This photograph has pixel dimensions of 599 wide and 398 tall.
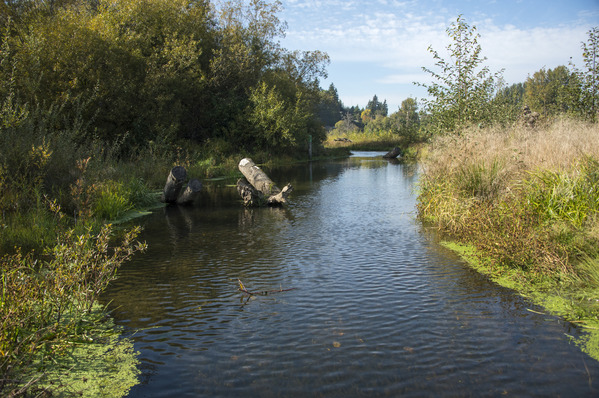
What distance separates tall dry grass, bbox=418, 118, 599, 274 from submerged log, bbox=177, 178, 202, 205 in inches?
314

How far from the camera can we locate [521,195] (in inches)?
359

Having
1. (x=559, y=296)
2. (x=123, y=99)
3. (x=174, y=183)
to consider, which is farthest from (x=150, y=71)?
(x=559, y=296)

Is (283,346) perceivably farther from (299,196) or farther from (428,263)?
(299,196)

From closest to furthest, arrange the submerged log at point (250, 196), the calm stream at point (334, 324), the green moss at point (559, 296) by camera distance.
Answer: the calm stream at point (334, 324), the green moss at point (559, 296), the submerged log at point (250, 196)

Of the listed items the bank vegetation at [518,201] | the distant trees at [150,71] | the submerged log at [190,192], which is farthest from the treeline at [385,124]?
the distant trees at [150,71]

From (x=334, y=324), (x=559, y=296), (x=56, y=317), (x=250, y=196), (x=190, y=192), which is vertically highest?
(x=190, y=192)

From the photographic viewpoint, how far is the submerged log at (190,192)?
52.7 feet

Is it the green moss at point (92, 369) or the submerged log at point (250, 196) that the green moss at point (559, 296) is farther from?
the submerged log at point (250, 196)

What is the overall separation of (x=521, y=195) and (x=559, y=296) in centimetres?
315

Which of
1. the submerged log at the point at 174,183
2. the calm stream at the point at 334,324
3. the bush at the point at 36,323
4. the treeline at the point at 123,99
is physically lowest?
the calm stream at the point at 334,324

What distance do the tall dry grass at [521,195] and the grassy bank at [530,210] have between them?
0.02m

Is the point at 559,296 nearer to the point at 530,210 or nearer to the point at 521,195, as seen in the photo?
the point at 530,210

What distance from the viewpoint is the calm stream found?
4.45m

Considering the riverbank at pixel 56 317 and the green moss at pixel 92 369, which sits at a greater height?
the riverbank at pixel 56 317
